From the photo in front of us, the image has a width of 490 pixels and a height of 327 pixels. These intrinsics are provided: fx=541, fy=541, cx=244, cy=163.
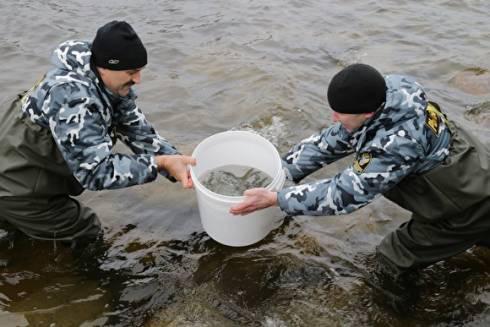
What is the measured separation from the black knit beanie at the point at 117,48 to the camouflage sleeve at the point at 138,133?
20.8 inches

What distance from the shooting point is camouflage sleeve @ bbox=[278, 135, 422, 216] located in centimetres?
297

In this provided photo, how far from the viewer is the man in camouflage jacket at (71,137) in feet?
10.4

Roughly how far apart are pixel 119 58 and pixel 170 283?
1.63 meters

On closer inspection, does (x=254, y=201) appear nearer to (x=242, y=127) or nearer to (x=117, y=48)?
(x=117, y=48)

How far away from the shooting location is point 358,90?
287 centimetres

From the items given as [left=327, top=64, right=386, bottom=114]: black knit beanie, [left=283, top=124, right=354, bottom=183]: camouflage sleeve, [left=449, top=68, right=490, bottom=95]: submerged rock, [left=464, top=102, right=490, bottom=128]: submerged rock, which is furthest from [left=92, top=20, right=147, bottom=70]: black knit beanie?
[left=449, top=68, right=490, bottom=95]: submerged rock

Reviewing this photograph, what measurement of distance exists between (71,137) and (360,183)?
Result: 66.5 inches

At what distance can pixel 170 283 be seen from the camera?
12.6 feet

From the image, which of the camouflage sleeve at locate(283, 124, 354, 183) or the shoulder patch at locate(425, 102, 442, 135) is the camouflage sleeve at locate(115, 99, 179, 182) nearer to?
the camouflage sleeve at locate(283, 124, 354, 183)

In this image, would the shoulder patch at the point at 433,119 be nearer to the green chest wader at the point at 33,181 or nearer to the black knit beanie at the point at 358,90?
the black knit beanie at the point at 358,90

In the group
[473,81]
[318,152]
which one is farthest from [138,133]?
[473,81]

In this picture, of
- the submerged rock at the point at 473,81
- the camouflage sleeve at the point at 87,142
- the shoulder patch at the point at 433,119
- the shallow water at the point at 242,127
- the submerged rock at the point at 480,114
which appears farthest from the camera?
the submerged rock at the point at 473,81

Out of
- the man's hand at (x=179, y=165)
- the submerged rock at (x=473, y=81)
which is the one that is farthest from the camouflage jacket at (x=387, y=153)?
the submerged rock at (x=473, y=81)

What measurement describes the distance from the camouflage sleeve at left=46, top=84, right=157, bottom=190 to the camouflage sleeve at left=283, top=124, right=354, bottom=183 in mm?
1078
